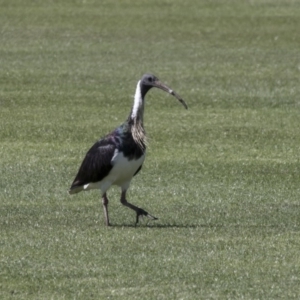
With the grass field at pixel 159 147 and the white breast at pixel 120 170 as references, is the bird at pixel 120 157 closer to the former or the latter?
the white breast at pixel 120 170

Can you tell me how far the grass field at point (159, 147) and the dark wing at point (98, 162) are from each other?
58 centimetres

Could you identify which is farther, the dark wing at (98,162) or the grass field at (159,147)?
the dark wing at (98,162)

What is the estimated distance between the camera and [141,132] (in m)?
13.8

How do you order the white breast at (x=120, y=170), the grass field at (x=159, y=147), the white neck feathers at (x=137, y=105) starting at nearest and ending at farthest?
the grass field at (x=159, y=147) < the white breast at (x=120, y=170) < the white neck feathers at (x=137, y=105)

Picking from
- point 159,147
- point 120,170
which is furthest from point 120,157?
point 159,147

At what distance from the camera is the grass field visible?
11.4 m

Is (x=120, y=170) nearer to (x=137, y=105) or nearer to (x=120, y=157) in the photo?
(x=120, y=157)

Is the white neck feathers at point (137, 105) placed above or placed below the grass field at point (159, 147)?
above

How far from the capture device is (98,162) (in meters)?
13.8

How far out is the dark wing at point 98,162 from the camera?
1375cm

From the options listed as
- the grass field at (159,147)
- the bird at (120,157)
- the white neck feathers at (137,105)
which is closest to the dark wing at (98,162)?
the bird at (120,157)

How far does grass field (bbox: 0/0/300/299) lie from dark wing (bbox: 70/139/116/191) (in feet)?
1.91

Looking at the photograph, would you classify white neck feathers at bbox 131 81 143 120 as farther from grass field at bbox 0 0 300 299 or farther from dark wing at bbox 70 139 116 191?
grass field at bbox 0 0 300 299

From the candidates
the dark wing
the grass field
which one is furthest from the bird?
the grass field
